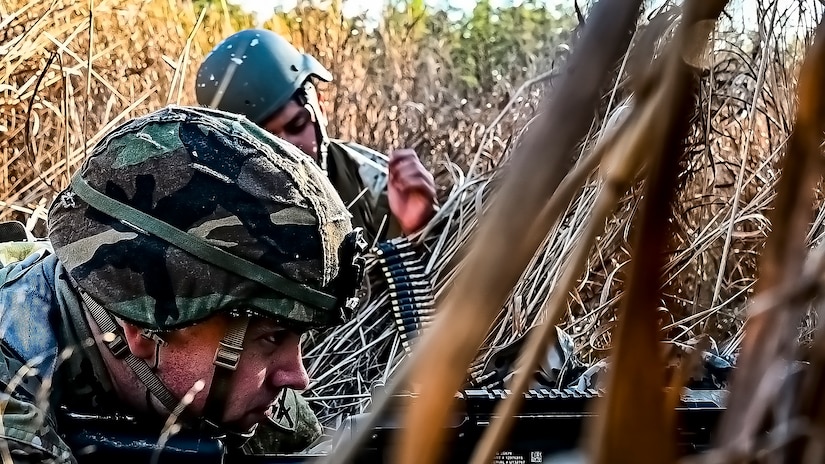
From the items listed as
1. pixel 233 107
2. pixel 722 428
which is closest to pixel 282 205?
pixel 722 428

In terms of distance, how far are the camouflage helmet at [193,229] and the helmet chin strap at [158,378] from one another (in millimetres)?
34

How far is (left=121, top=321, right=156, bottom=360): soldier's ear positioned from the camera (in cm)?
199

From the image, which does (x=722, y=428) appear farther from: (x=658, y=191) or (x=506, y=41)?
(x=506, y=41)

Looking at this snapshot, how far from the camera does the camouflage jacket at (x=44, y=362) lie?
1699 mm

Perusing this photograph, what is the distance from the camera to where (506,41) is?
9.37 meters

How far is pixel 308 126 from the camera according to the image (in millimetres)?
5074

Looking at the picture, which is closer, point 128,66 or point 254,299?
point 254,299

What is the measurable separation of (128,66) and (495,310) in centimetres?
619

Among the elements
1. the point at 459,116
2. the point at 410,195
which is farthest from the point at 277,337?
the point at 459,116

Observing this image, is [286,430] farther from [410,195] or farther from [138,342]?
[410,195]

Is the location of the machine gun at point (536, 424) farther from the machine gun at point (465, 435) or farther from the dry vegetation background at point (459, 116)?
the dry vegetation background at point (459, 116)

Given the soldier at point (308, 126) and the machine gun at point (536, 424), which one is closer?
the machine gun at point (536, 424)

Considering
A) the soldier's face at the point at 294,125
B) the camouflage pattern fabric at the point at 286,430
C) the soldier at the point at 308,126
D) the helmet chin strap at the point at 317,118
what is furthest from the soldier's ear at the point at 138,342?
the soldier's face at the point at 294,125

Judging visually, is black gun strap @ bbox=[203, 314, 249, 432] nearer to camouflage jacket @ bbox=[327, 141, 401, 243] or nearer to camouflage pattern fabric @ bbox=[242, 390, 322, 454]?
camouflage pattern fabric @ bbox=[242, 390, 322, 454]
